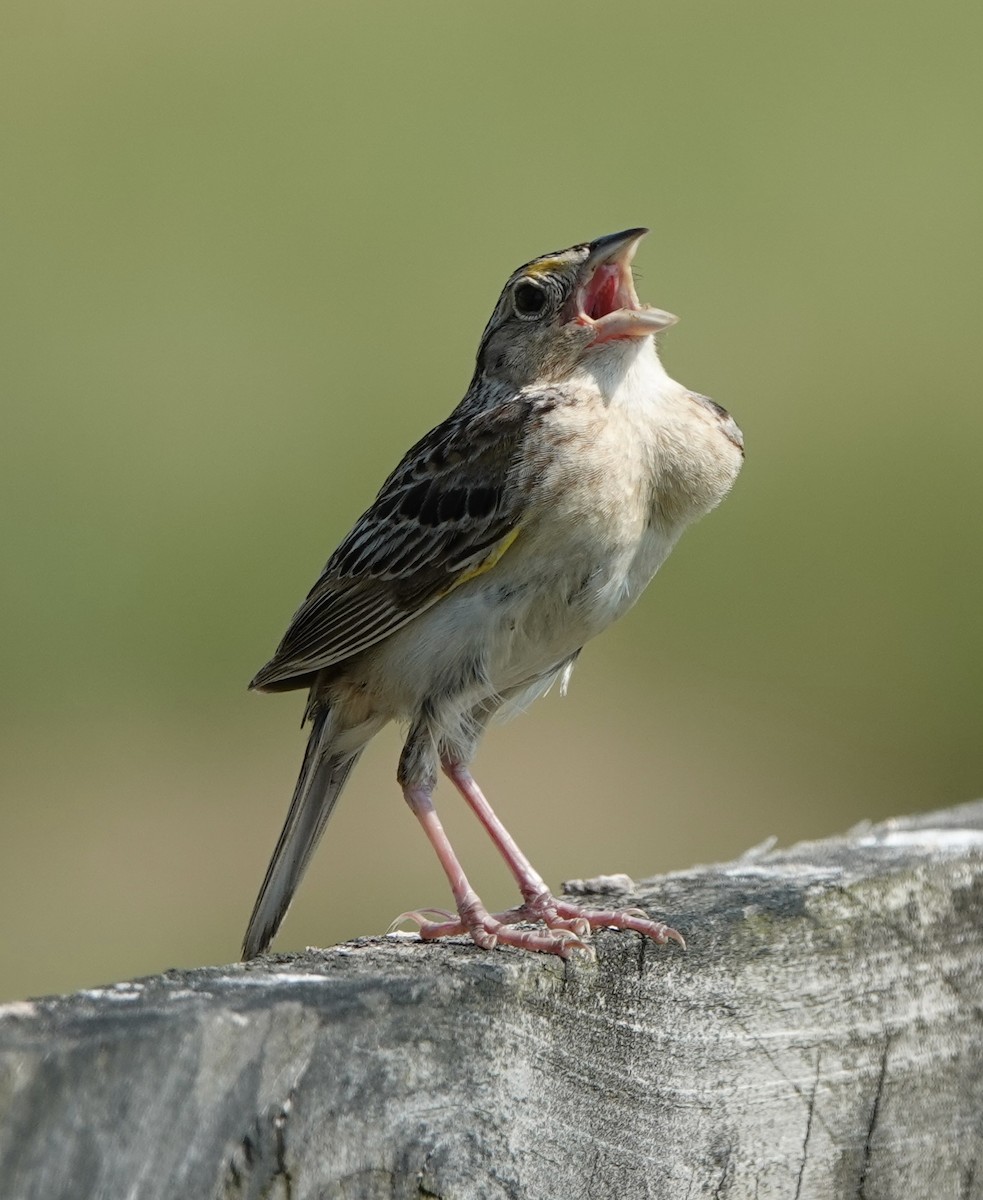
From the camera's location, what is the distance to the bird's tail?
14.8 feet

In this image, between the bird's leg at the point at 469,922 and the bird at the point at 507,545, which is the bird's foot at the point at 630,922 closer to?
the bird's leg at the point at 469,922

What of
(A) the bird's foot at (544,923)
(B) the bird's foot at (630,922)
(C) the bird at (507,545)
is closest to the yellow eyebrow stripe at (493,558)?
(C) the bird at (507,545)

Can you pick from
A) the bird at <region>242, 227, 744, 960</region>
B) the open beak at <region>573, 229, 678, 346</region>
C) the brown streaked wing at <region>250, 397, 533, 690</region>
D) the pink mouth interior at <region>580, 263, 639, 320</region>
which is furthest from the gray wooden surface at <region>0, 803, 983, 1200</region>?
the pink mouth interior at <region>580, 263, 639, 320</region>

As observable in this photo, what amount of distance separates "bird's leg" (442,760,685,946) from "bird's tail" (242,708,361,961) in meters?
0.30

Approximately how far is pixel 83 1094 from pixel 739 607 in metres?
9.19

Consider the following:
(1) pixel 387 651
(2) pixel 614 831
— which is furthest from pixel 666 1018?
(2) pixel 614 831

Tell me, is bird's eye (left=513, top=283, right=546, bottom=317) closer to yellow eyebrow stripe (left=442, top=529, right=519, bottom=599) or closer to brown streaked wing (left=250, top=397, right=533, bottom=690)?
brown streaked wing (left=250, top=397, right=533, bottom=690)

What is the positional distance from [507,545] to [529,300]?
0.77m

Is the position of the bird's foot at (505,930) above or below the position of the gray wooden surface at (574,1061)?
above

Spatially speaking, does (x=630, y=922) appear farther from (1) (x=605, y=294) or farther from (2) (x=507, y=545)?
(1) (x=605, y=294)

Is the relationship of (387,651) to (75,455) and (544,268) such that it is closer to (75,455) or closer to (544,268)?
(544,268)

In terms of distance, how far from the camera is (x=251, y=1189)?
7.59ft

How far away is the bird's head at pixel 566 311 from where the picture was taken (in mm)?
4855

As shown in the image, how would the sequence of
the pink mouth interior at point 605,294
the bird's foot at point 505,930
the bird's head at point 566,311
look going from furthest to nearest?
the pink mouth interior at point 605,294 → the bird's head at point 566,311 → the bird's foot at point 505,930
